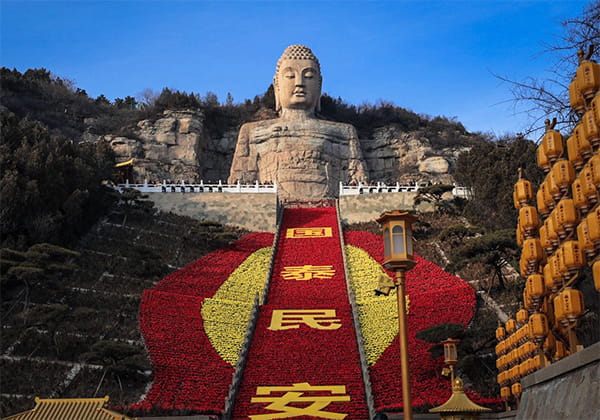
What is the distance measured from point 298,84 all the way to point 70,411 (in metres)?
32.9

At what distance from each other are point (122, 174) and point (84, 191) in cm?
1132

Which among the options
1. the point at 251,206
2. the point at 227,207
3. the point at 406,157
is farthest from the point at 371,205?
the point at 406,157

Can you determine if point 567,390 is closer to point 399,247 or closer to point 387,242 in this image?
point 399,247

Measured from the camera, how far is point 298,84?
43.5 metres

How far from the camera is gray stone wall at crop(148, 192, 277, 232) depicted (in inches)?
1387

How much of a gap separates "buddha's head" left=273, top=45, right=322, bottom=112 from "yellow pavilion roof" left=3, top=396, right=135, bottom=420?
3234cm

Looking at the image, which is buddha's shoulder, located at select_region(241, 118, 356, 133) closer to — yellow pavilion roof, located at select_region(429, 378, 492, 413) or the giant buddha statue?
the giant buddha statue

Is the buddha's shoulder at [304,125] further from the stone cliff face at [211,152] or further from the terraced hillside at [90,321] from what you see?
the terraced hillside at [90,321]

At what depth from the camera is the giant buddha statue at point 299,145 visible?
41.8 meters

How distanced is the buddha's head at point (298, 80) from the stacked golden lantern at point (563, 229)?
32885mm

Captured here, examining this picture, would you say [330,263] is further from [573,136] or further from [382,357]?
[573,136]

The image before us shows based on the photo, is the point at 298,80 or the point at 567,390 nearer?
the point at 567,390

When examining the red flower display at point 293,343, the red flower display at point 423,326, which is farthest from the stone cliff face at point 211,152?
the red flower display at point 423,326

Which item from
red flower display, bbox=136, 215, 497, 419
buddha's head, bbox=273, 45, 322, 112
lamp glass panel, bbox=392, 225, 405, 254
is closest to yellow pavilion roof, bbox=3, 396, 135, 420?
red flower display, bbox=136, 215, 497, 419
